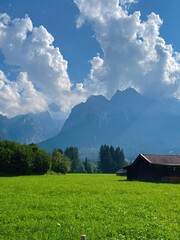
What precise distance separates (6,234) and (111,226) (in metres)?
5.04

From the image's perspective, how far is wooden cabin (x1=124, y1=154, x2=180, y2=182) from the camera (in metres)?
69.1

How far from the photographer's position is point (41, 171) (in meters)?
106

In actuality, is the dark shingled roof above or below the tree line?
below

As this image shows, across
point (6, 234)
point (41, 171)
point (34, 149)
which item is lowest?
point (6, 234)

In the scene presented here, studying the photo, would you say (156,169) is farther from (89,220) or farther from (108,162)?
(108,162)

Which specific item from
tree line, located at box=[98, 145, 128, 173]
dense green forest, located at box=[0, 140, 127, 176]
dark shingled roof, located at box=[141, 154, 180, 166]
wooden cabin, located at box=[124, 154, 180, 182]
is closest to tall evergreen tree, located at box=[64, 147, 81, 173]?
tree line, located at box=[98, 145, 128, 173]

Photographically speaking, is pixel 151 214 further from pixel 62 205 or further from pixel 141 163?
pixel 141 163

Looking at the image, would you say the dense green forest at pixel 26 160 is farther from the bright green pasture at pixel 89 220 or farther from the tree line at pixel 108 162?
the bright green pasture at pixel 89 220

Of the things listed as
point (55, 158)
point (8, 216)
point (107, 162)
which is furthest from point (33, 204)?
point (107, 162)

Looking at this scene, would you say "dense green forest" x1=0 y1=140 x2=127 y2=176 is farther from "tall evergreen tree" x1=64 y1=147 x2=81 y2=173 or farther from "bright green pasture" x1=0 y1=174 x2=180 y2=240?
"bright green pasture" x1=0 y1=174 x2=180 y2=240

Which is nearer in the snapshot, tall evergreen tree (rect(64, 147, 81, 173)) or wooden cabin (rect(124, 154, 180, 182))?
wooden cabin (rect(124, 154, 180, 182))

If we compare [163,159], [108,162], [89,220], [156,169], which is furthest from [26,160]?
[89,220]

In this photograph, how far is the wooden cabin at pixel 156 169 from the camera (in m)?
69.1

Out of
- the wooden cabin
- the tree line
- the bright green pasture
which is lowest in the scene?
the bright green pasture
